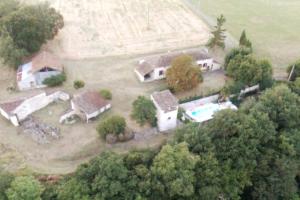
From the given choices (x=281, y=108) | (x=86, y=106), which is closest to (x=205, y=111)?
(x=281, y=108)

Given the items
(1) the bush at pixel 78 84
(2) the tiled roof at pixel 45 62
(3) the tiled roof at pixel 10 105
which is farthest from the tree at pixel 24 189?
(2) the tiled roof at pixel 45 62

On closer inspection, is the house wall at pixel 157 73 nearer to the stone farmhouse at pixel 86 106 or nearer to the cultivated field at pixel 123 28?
the cultivated field at pixel 123 28

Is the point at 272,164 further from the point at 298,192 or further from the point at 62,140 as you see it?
the point at 62,140

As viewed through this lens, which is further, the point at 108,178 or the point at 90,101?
the point at 90,101

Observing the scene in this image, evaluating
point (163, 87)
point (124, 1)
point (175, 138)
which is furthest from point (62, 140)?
point (124, 1)

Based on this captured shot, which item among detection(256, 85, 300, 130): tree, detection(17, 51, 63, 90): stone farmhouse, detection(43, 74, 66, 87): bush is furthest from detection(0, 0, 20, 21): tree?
detection(256, 85, 300, 130): tree

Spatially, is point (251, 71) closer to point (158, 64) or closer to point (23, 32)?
point (158, 64)
